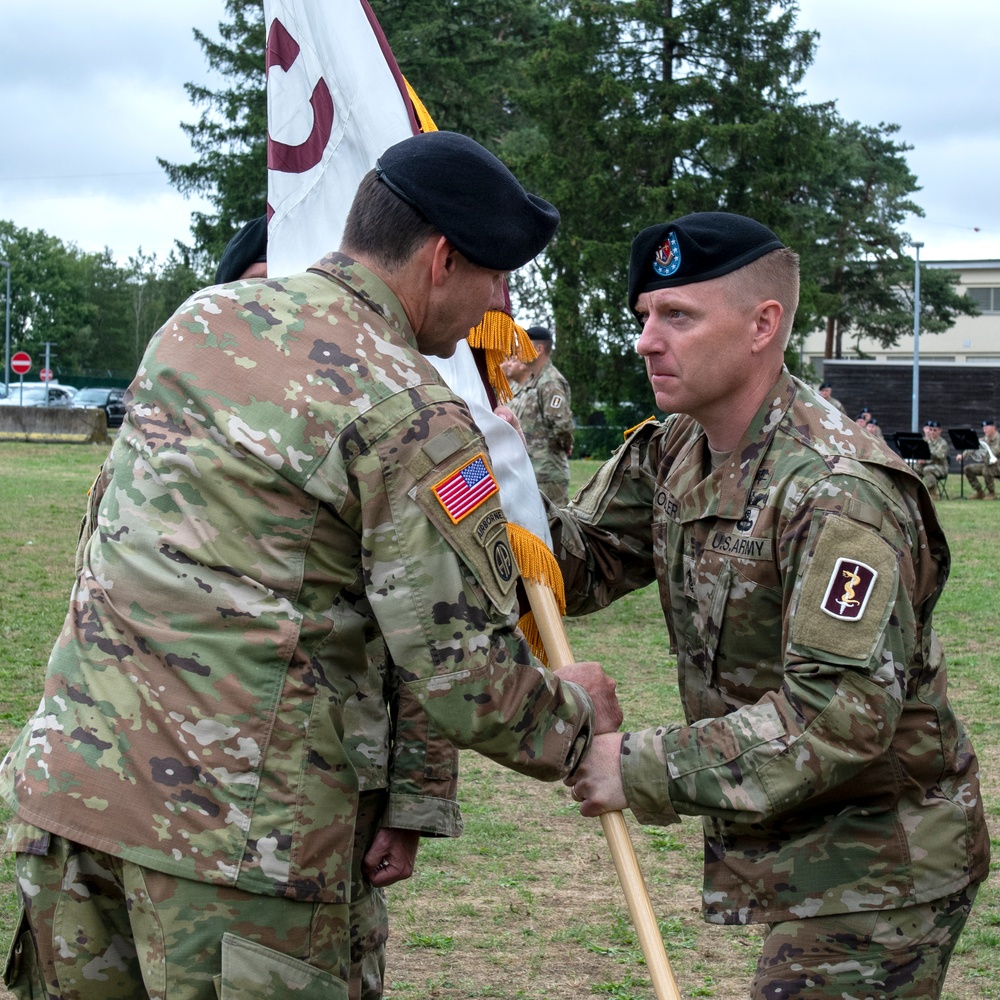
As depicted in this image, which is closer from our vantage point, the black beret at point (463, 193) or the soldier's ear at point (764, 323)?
the black beret at point (463, 193)

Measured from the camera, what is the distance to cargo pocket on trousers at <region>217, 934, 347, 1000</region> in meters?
2.31

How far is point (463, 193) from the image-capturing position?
2602mm

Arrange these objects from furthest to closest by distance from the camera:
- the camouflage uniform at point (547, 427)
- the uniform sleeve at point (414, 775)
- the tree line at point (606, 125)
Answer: the tree line at point (606, 125) < the camouflage uniform at point (547, 427) < the uniform sleeve at point (414, 775)

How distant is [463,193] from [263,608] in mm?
927

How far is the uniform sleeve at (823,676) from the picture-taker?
8.55 feet

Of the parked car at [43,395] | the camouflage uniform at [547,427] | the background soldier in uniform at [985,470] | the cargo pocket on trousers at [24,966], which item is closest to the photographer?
the cargo pocket on trousers at [24,966]

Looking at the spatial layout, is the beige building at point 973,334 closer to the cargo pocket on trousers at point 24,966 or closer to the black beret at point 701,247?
the black beret at point 701,247

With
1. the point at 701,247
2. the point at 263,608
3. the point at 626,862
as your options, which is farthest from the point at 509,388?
the point at 263,608

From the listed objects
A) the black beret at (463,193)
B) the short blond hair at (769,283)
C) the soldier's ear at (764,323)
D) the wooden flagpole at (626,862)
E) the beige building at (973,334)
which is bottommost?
the beige building at (973,334)

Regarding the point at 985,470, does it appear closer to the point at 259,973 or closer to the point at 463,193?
the point at 463,193

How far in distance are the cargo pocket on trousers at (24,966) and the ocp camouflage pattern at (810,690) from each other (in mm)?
1272

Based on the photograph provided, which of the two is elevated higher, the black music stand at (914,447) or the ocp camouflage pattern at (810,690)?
the ocp camouflage pattern at (810,690)

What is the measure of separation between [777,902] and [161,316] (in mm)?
80851

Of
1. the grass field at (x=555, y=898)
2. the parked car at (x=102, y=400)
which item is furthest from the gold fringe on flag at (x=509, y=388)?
the parked car at (x=102, y=400)
